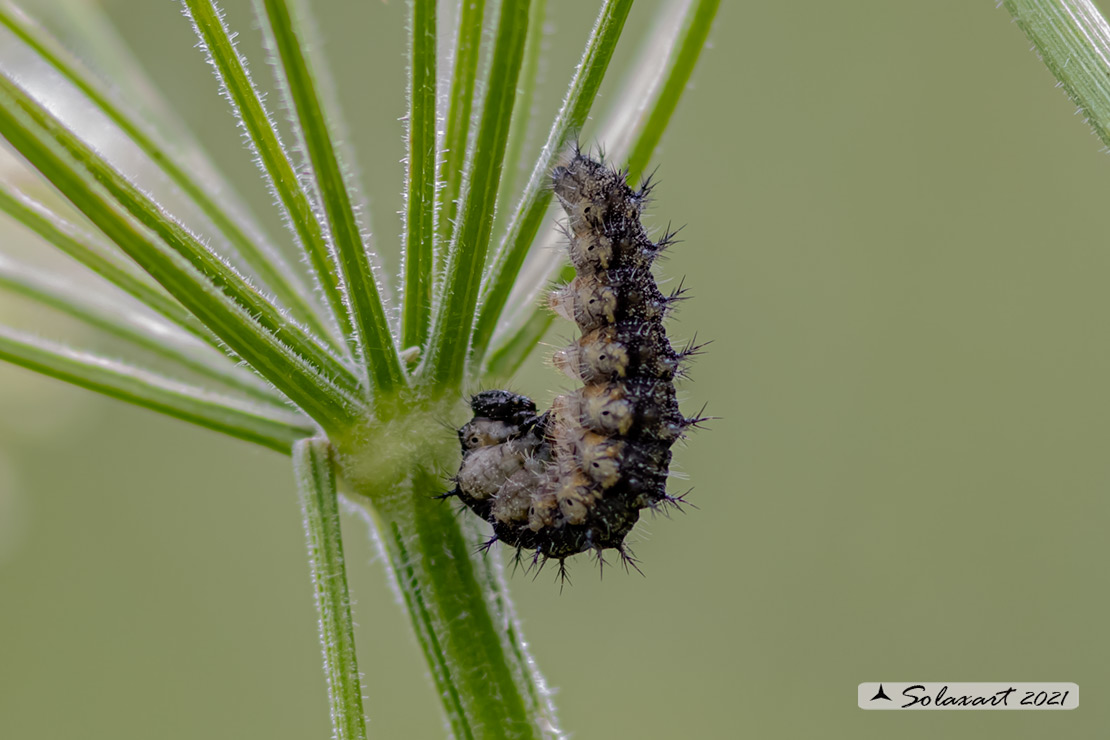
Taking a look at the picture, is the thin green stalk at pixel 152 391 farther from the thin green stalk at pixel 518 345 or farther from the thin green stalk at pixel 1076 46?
the thin green stalk at pixel 1076 46

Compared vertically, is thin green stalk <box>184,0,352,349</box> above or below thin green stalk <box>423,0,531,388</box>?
above

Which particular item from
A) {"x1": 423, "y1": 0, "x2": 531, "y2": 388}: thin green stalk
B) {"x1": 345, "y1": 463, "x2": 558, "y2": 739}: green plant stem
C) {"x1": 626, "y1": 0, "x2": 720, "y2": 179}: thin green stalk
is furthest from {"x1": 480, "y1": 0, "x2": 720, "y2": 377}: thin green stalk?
{"x1": 345, "y1": 463, "x2": 558, "y2": 739}: green plant stem

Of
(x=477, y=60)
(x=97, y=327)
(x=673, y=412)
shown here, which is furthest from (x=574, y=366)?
(x=97, y=327)

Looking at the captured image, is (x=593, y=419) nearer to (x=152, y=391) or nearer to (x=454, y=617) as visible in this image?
(x=454, y=617)

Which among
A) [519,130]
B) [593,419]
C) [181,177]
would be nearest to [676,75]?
[519,130]

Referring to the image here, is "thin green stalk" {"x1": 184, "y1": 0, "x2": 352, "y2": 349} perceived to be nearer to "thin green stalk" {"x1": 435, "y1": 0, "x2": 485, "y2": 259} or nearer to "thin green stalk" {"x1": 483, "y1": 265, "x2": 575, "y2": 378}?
"thin green stalk" {"x1": 435, "y1": 0, "x2": 485, "y2": 259}

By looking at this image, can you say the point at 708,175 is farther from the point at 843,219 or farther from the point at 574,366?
the point at 574,366
